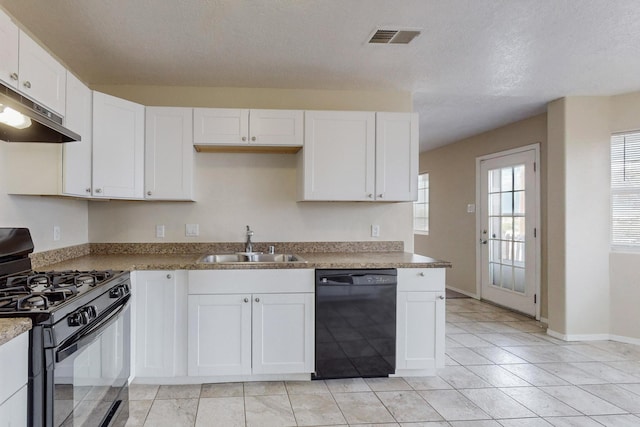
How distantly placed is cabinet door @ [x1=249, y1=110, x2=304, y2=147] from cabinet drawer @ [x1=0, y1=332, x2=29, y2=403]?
2.11 meters

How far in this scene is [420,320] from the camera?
2891 millimetres

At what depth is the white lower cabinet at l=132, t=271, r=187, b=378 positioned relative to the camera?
2711 mm

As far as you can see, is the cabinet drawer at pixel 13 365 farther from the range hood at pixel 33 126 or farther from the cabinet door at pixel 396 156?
the cabinet door at pixel 396 156

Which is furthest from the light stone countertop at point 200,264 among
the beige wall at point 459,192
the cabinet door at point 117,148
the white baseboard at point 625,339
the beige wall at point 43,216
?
the beige wall at point 459,192

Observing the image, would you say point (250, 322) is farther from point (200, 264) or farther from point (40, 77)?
point (40, 77)

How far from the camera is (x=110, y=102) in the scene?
9.23ft

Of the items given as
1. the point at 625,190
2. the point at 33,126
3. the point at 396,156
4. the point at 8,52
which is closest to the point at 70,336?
the point at 33,126

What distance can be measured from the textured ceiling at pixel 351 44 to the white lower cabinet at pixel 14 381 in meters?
1.81

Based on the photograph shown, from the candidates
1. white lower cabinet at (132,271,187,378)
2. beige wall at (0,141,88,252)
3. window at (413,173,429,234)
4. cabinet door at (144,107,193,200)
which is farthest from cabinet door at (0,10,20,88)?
window at (413,173,429,234)

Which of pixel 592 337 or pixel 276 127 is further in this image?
pixel 592 337

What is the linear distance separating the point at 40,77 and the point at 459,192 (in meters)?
5.36

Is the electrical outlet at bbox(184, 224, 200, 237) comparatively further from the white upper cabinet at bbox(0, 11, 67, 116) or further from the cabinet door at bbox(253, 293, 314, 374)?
the white upper cabinet at bbox(0, 11, 67, 116)

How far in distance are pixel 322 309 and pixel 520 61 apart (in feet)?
7.71

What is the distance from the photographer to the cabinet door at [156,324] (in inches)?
107
